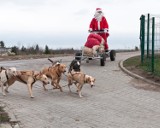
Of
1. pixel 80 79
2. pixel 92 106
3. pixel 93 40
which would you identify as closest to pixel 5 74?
pixel 80 79

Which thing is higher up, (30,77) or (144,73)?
(30,77)

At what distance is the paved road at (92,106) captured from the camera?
8250 mm

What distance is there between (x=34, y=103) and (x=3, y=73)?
4.66 feet

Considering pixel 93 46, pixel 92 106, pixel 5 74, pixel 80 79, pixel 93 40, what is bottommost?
pixel 92 106

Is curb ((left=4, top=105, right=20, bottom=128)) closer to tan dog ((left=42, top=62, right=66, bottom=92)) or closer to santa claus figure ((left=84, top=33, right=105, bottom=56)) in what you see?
tan dog ((left=42, top=62, right=66, bottom=92))

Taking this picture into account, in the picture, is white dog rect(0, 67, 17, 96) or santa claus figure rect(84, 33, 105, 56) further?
santa claus figure rect(84, 33, 105, 56)

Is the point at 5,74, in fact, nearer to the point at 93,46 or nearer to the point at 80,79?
the point at 80,79

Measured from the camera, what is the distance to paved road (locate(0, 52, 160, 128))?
325 inches

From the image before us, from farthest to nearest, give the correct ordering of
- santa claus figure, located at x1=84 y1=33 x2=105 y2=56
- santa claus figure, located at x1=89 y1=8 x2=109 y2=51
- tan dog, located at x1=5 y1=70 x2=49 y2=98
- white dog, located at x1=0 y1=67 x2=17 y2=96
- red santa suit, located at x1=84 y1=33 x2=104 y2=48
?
1. santa claus figure, located at x1=89 y1=8 x2=109 y2=51
2. red santa suit, located at x1=84 y1=33 x2=104 y2=48
3. santa claus figure, located at x1=84 y1=33 x2=105 y2=56
4. white dog, located at x1=0 y1=67 x2=17 y2=96
5. tan dog, located at x1=5 y1=70 x2=49 y2=98

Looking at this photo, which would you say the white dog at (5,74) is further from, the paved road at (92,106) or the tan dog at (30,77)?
the paved road at (92,106)

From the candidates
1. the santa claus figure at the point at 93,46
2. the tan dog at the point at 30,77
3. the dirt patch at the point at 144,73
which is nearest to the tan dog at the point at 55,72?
the tan dog at the point at 30,77

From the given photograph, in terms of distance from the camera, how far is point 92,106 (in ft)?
32.0

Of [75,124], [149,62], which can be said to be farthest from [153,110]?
[149,62]

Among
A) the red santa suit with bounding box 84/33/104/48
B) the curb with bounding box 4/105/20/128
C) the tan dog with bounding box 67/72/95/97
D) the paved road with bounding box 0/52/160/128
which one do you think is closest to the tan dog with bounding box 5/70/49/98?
the paved road with bounding box 0/52/160/128
